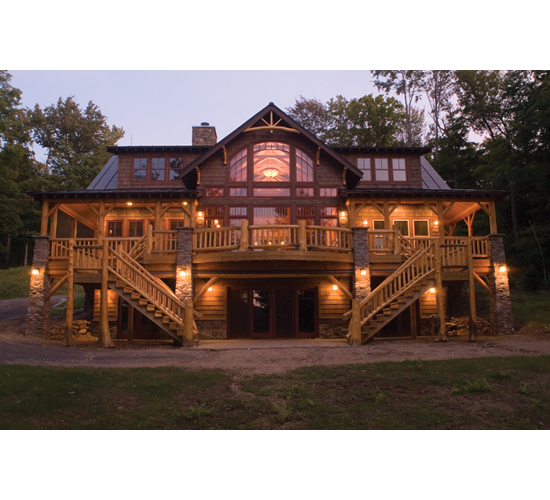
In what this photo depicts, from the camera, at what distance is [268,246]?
15.8 metres

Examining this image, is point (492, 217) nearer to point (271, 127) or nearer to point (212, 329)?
point (271, 127)

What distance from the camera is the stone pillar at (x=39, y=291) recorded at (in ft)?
57.4

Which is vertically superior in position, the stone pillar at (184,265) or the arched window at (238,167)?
the arched window at (238,167)

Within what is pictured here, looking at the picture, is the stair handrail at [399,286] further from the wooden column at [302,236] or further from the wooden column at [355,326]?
the wooden column at [302,236]

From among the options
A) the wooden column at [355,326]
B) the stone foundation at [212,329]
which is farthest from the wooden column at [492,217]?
the stone foundation at [212,329]

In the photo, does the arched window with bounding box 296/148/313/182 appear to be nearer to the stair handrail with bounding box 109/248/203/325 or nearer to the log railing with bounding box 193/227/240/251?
the log railing with bounding box 193/227/240/251

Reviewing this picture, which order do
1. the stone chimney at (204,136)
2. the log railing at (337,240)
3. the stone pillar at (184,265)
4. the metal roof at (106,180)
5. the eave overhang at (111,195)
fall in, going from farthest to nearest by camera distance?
1. the stone chimney at (204,136)
2. the metal roof at (106,180)
3. the eave overhang at (111,195)
4. the stone pillar at (184,265)
5. the log railing at (337,240)

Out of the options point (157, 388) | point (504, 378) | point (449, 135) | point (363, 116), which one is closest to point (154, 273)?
point (157, 388)

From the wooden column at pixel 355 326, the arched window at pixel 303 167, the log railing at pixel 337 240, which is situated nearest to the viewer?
the wooden column at pixel 355 326

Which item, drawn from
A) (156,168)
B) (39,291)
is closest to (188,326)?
(39,291)

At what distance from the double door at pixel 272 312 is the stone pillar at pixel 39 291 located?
7.72 m

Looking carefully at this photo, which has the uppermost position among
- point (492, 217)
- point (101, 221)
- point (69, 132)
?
point (69, 132)

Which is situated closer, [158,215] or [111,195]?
[111,195]

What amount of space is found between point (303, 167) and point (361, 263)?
6.48m
